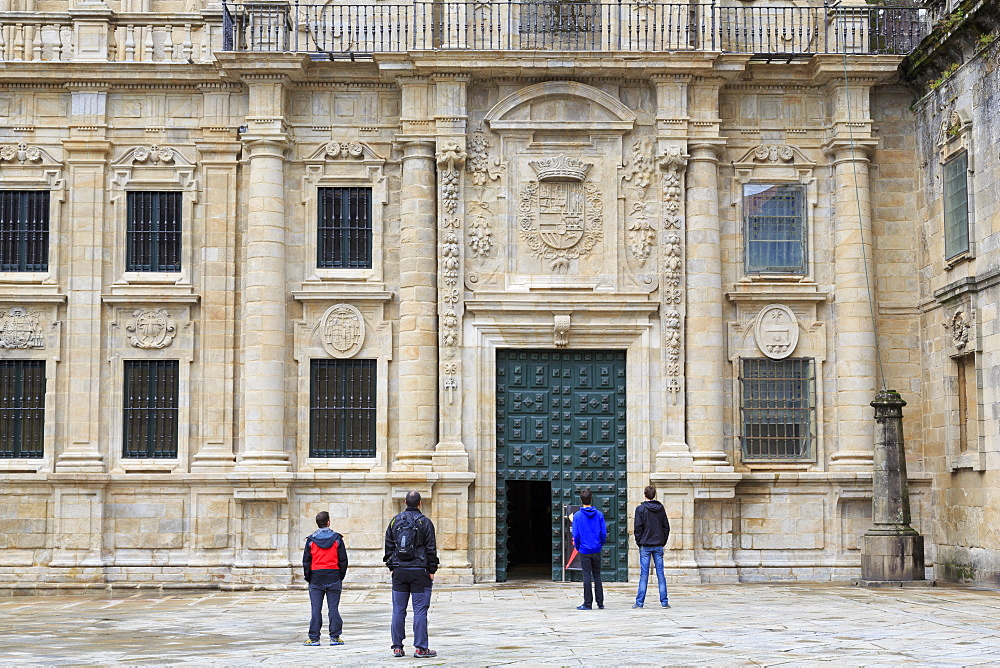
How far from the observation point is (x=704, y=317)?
25922 mm

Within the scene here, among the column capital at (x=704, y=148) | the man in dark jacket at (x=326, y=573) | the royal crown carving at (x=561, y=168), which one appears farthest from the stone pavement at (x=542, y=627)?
the column capital at (x=704, y=148)

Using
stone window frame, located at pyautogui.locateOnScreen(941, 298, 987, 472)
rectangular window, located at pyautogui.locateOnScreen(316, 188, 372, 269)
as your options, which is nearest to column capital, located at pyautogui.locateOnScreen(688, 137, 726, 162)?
stone window frame, located at pyautogui.locateOnScreen(941, 298, 987, 472)

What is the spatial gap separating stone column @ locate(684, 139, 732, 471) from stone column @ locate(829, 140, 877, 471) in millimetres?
2218

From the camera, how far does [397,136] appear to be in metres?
26.3

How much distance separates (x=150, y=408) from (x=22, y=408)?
2423mm

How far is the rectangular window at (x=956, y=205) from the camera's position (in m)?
24.6

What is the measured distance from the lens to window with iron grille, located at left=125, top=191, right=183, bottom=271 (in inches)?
1050

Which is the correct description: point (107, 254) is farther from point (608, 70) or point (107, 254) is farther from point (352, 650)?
point (352, 650)

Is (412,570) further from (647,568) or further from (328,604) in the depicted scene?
(647,568)

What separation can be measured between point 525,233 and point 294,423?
571 centimetres

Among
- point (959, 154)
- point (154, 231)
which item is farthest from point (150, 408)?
point (959, 154)

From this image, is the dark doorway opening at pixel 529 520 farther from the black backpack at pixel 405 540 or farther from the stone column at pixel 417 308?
the black backpack at pixel 405 540

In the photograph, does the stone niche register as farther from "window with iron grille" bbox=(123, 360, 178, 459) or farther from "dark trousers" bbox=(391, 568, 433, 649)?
"dark trousers" bbox=(391, 568, 433, 649)

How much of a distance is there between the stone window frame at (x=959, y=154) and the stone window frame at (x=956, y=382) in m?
0.86
